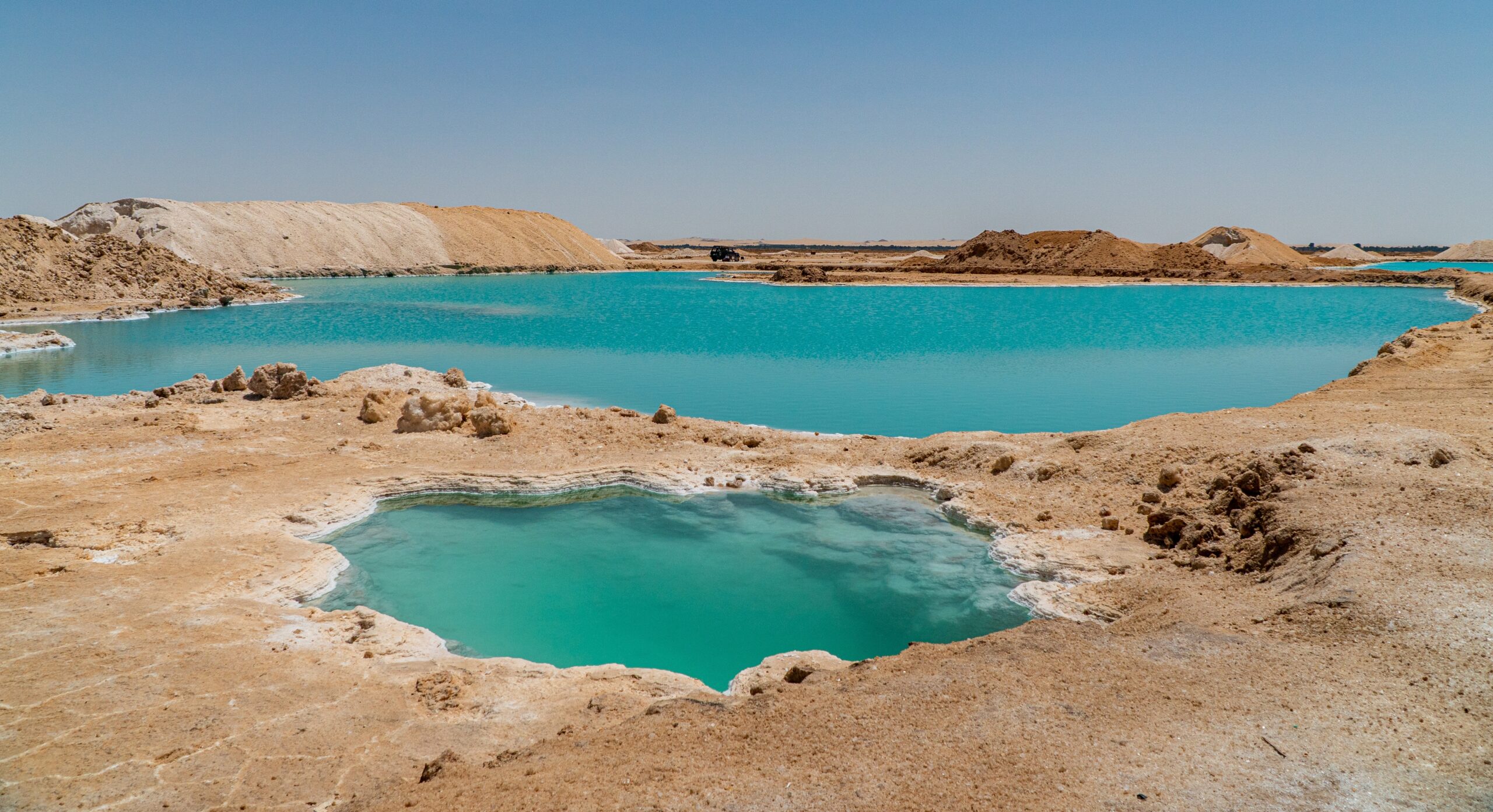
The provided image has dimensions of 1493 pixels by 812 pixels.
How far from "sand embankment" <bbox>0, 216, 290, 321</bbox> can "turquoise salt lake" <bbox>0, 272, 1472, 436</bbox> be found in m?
2.68

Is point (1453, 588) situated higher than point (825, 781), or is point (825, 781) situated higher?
point (1453, 588)

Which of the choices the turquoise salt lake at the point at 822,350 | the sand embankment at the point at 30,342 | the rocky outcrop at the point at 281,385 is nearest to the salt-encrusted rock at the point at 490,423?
the turquoise salt lake at the point at 822,350

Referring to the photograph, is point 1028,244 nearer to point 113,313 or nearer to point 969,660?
point 113,313

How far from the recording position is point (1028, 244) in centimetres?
7844

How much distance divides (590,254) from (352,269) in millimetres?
25885

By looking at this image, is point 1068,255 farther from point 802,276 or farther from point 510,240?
point 510,240

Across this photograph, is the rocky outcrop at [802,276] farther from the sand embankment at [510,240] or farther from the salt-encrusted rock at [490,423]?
the salt-encrusted rock at [490,423]

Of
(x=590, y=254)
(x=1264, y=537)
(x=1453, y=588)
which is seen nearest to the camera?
(x=1453, y=588)

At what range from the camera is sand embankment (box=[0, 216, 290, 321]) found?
121ft

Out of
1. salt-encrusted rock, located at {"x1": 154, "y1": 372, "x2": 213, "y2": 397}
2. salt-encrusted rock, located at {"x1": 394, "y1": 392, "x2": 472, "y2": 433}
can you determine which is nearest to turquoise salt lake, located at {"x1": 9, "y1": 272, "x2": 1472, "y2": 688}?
salt-encrusted rock, located at {"x1": 394, "y1": 392, "x2": 472, "y2": 433}

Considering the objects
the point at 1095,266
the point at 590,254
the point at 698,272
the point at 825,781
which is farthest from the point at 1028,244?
the point at 825,781

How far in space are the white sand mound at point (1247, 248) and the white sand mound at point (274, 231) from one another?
73113mm

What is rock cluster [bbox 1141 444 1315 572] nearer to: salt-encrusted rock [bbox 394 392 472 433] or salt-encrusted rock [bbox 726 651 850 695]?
salt-encrusted rock [bbox 726 651 850 695]

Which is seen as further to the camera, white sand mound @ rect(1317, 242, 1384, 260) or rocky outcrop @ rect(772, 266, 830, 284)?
white sand mound @ rect(1317, 242, 1384, 260)
